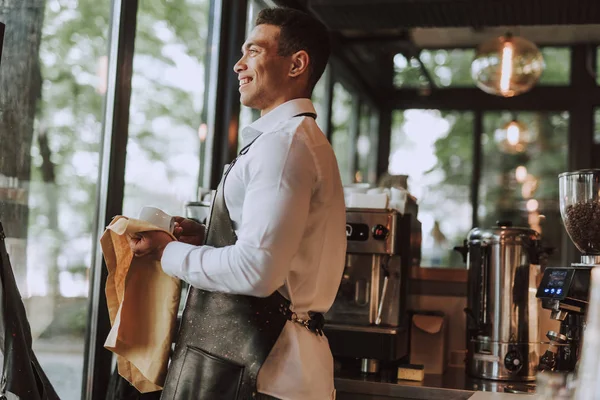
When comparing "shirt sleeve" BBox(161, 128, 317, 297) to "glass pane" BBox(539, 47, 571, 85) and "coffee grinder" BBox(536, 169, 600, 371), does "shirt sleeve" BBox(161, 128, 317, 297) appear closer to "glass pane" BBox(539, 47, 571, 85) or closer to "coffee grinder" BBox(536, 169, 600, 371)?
"coffee grinder" BBox(536, 169, 600, 371)

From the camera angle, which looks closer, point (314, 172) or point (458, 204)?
point (314, 172)

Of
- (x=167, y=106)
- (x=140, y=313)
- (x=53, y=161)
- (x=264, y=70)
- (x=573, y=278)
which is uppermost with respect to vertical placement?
(x=167, y=106)

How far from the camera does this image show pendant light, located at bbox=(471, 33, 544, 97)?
4.89 m

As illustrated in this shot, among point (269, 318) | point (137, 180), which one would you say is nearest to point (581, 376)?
point (269, 318)

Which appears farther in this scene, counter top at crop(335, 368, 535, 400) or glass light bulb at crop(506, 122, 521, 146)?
glass light bulb at crop(506, 122, 521, 146)

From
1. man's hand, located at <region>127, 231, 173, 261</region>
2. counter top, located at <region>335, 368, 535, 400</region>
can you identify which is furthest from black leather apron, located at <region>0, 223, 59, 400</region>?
counter top, located at <region>335, 368, 535, 400</region>

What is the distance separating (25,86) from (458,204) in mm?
6120

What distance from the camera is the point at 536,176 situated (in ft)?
25.9

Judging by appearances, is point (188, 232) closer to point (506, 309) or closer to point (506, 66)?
point (506, 309)

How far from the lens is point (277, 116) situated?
176 cm

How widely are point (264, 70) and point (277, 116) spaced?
11 cm

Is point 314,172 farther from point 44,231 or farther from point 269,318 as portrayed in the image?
point 44,231

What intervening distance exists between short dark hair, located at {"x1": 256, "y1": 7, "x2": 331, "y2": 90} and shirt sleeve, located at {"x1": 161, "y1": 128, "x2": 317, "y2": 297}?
267 millimetres

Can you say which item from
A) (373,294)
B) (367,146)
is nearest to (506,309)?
(373,294)
